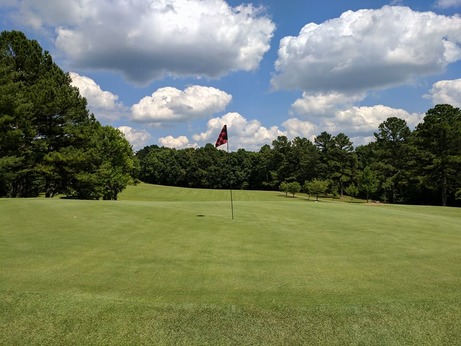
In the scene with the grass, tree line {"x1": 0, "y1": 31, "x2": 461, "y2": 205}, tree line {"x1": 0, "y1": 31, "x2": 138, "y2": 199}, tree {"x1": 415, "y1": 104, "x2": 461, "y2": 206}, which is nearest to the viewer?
the grass

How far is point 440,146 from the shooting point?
55156 millimetres

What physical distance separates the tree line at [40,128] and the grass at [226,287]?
75.8ft

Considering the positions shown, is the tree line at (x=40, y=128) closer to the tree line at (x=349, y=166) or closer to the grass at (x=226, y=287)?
the grass at (x=226, y=287)

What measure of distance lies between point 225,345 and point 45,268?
18.2 feet

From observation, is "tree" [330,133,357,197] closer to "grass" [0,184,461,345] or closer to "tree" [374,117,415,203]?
"tree" [374,117,415,203]

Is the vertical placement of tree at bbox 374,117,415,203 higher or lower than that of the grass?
higher

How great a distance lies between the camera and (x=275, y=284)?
7.42 m

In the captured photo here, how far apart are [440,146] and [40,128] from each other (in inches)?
2306

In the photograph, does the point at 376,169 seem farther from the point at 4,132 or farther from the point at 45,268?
the point at 45,268

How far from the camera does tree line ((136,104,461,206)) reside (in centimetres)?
5491

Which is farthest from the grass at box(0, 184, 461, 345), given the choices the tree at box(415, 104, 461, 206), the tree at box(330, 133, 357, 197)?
the tree at box(330, 133, 357, 197)

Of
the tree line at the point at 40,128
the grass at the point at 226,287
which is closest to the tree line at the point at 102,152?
the tree line at the point at 40,128

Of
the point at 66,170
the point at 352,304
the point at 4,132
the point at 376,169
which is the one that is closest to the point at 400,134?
the point at 376,169

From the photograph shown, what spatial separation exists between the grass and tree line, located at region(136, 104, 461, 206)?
160 ft
